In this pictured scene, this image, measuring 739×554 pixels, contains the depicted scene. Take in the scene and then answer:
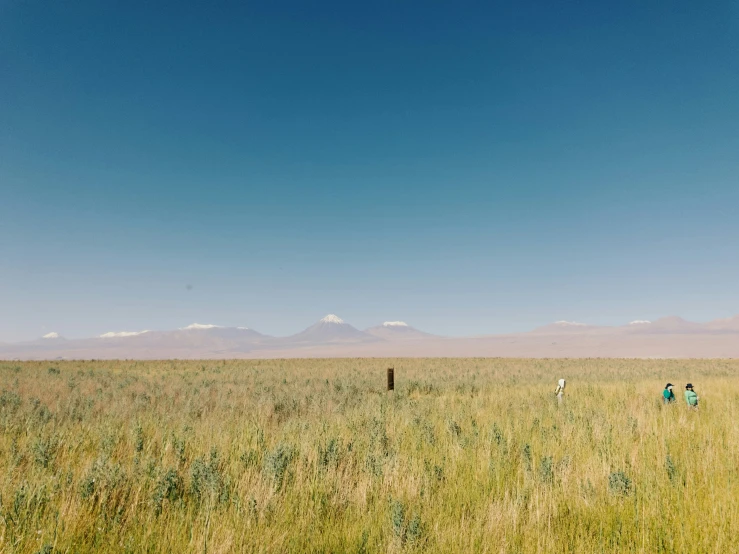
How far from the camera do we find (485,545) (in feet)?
10.5

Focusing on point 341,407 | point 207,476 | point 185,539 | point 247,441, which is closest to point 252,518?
point 185,539

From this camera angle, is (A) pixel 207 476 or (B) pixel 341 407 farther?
(B) pixel 341 407

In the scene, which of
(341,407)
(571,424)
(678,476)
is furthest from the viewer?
(341,407)

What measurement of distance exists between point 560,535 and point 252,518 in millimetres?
2967

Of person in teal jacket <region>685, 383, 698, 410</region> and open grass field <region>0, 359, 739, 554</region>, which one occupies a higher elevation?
open grass field <region>0, 359, 739, 554</region>

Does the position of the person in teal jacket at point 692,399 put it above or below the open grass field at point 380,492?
below

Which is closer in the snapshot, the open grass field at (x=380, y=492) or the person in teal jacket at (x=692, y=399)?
the open grass field at (x=380, y=492)

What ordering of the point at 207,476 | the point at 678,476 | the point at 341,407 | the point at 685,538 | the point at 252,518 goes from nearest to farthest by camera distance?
the point at 685,538
the point at 252,518
the point at 207,476
the point at 678,476
the point at 341,407

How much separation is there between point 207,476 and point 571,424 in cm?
710

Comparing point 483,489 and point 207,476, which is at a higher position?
point 207,476

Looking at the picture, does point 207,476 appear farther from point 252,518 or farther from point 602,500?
point 602,500

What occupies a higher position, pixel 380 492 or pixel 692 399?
pixel 380 492

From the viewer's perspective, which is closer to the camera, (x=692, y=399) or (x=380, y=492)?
(x=380, y=492)

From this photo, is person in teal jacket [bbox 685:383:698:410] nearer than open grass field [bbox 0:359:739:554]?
No
